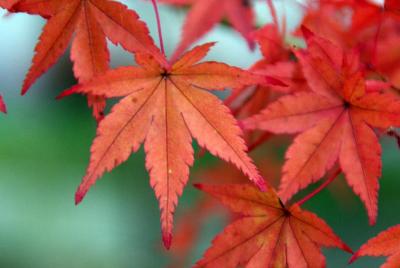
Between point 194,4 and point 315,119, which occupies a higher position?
point 194,4

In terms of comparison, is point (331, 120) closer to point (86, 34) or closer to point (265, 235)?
point (265, 235)

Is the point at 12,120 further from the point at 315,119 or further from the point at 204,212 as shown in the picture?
the point at 315,119

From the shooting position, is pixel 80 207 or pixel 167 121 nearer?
pixel 167 121

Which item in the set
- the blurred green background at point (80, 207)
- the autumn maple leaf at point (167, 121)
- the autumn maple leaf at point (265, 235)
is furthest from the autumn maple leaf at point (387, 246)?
the blurred green background at point (80, 207)

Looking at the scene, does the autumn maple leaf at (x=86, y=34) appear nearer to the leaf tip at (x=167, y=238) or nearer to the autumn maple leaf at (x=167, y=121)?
the autumn maple leaf at (x=167, y=121)

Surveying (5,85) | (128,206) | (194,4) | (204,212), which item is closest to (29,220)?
(128,206)

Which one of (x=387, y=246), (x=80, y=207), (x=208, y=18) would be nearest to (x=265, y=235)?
(x=387, y=246)
